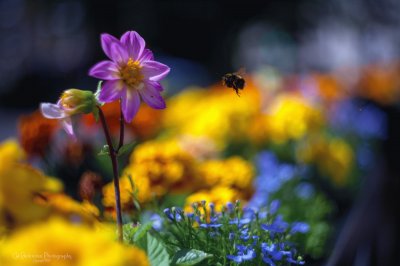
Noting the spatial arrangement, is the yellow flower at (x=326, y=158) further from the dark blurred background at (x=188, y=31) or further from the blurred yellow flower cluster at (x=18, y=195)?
the dark blurred background at (x=188, y=31)

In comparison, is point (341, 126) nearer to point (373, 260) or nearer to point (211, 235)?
point (373, 260)

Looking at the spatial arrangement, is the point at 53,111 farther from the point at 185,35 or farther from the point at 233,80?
the point at 185,35

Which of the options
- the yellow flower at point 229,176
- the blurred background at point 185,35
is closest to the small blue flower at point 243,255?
the yellow flower at point 229,176

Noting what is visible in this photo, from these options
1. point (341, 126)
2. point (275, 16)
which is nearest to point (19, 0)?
point (275, 16)

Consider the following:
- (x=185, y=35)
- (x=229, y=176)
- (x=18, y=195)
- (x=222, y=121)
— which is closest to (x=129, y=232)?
(x=18, y=195)

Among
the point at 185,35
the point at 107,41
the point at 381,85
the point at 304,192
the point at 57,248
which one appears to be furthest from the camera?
the point at 185,35

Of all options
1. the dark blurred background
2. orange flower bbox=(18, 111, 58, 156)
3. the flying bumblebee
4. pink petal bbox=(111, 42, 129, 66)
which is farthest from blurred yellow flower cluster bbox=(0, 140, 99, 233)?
the dark blurred background

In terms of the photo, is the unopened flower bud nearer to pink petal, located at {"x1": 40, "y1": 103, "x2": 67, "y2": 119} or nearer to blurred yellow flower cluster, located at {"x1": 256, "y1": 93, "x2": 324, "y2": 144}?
pink petal, located at {"x1": 40, "y1": 103, "x2": 67, "y2": 119}
